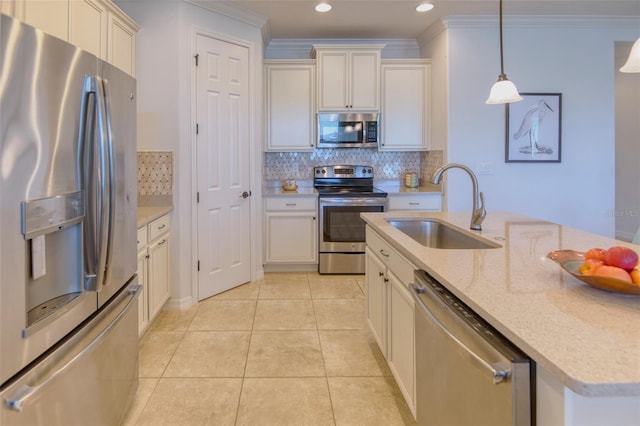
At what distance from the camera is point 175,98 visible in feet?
11.0

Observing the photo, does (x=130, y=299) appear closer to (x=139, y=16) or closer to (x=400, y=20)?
(x=139, y=16)

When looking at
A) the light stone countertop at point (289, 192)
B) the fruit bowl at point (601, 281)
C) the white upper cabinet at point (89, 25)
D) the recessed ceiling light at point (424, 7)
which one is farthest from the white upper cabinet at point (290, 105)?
the fruit bowl at point (601, 281)

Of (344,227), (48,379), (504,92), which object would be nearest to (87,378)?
(48,379)

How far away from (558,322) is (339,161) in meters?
4.28

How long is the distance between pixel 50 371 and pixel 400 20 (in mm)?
4232

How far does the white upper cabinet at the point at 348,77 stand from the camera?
14.8 feet

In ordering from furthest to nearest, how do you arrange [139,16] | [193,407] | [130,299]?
[139,16] → [193,407] → [130,299]

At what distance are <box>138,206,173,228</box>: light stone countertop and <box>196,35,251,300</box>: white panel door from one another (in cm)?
36

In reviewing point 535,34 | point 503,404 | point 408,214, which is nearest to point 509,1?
point 535,34

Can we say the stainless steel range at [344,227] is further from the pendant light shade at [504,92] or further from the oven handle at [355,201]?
the pendant light shade at [504,92]

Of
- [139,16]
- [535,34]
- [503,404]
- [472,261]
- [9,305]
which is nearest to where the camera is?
[503,404]

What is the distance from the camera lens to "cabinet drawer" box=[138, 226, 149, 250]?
2604mm

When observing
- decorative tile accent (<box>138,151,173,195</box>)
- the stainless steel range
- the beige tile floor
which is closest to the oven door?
the stainless steel range

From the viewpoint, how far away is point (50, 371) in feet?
4.09
